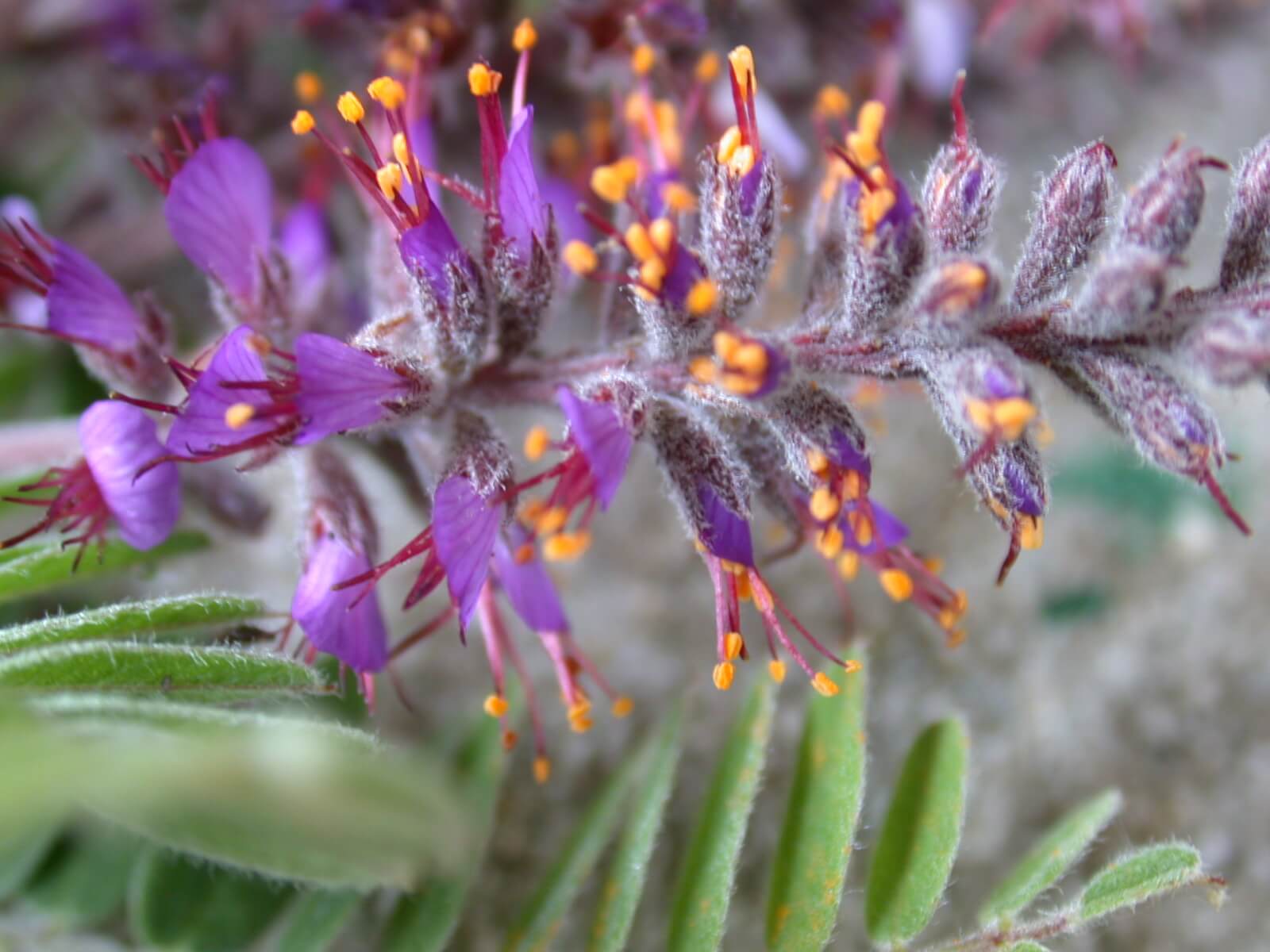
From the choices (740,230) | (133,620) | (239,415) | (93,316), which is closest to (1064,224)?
(740,230)

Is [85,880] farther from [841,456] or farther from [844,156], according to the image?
[844,156]

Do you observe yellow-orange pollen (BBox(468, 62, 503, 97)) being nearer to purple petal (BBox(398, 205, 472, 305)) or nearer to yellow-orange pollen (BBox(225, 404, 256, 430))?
purple petal (BBox(398, 205, 472, 305))

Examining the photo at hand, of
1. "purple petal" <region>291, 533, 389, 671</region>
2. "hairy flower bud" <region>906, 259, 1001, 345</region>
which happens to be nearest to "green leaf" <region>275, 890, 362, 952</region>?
"purple petal" <region>291, 533, 389, 671</region>

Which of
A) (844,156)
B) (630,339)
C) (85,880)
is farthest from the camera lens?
(85,880)

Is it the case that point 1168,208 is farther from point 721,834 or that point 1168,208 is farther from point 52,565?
point 52,565

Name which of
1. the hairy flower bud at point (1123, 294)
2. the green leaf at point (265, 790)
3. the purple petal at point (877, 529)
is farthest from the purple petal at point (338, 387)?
the hairy flower bud at point (1123, 294)

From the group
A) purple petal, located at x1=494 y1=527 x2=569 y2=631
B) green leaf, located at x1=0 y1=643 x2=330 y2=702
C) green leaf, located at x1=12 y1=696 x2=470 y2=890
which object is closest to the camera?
green leaf, located at x1=12 y1=696 x2=470 y2=890

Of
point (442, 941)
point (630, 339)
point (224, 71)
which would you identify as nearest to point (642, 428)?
point (630, 339)
